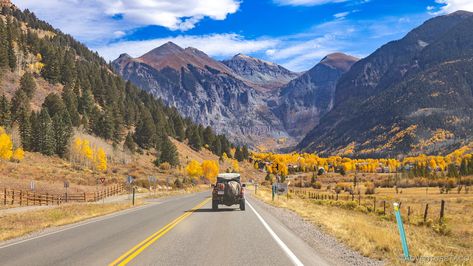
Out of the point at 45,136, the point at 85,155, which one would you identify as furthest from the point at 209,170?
the point at 45,136

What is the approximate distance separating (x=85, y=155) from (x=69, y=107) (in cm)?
2036

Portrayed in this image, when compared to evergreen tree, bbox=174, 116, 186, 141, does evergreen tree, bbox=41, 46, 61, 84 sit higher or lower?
higher

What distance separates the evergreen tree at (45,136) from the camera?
9638cm

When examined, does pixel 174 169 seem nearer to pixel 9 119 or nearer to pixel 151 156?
pixel 151 156

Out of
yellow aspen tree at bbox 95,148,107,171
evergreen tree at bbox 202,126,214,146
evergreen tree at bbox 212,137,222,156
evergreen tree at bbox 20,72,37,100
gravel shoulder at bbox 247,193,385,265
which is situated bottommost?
gravel shoulder at bbox 247,193,385,265

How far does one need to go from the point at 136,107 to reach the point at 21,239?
154m

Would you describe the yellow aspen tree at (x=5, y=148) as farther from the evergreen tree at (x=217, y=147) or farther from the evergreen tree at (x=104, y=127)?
the evergreen tree at (x=217, y=147)

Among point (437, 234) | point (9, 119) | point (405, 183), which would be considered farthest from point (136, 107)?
point (437, 234)

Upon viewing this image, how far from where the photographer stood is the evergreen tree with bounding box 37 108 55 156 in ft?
316

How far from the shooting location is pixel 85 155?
111938 mm

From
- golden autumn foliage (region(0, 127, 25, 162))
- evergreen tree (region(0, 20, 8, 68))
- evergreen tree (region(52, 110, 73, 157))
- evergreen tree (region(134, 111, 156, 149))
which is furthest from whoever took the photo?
evergreen tree (region(134, 111, 156, 149))

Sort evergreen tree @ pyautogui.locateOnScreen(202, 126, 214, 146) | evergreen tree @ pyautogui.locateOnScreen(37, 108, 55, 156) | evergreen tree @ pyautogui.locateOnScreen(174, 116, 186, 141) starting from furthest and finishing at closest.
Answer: evergreen tree @ pyautogui.locateOnScreen(202, 126, 214, 146) < evergreen tree @ pyautogui.locateOnScreen(174, 116, 186, 141) < evergreen tree @ pyautogui.locateOnScreen(37, 108, 55, 156)

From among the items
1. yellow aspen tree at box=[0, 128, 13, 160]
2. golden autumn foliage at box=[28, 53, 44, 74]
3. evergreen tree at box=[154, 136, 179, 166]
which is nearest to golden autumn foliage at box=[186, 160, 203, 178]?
evergreen tree at box=[154, 136, 179, 166]

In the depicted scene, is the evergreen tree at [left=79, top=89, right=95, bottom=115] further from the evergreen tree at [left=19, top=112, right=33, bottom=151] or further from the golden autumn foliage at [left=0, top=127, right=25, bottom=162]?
the golden autumn foliage at [left=0, top=127, right=25, bottom=162]
